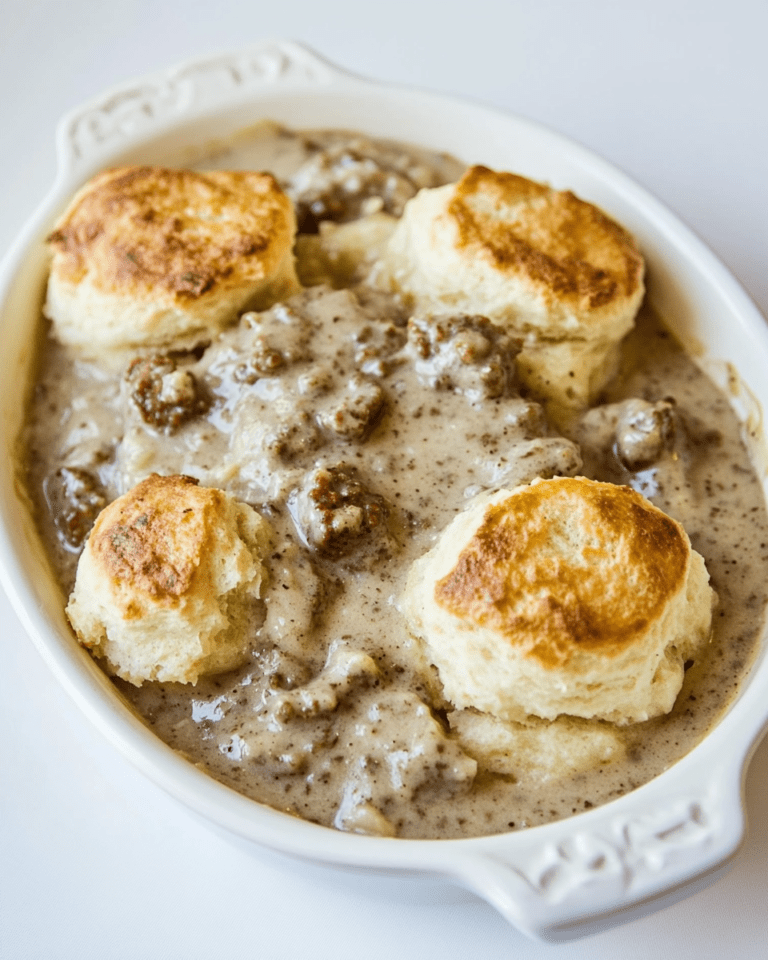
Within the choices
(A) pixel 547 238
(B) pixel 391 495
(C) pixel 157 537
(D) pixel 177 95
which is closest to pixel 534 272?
(A) pixel 547 238

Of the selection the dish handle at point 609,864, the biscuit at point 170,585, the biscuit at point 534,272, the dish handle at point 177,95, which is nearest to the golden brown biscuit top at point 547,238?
the biscuit at point 534,272

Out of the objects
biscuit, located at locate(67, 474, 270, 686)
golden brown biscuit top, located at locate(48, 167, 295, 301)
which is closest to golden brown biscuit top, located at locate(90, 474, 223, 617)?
biscuit, located at locate(67, 474, 270, 686)

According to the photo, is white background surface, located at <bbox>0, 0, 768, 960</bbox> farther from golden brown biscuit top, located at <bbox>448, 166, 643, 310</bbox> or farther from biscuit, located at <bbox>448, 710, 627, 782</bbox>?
golden brown biscuit top, located at <bbox>448, 166, 643, 310</bbox>

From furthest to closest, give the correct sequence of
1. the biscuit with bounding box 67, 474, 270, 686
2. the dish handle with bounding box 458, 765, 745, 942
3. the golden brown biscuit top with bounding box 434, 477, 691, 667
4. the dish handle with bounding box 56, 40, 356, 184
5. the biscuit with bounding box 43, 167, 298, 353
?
1. the dish handle with bounding box 56, 40, 356, 184
2. the biscuit with bounding box 43, 167, 298, 353
3. the biscuit with bounding box 67, 474, 270, 686
4. the golden brown biscuit top with bounding box 434, 477, 691, 667
5. the dish handle with bounding box 458, 765, 745, 942

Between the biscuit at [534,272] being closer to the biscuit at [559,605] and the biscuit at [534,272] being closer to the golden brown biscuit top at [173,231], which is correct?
the golden brown biscuit top at [173,231]

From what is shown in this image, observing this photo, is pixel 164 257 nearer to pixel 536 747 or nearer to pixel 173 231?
pixel 173 231
